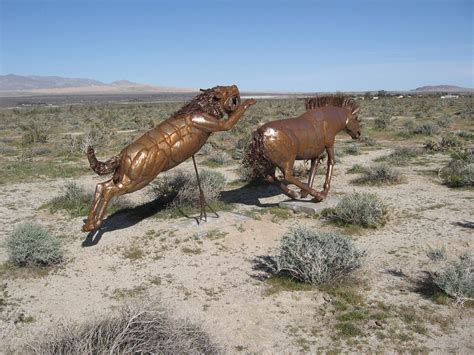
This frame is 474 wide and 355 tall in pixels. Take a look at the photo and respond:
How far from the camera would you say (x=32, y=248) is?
23.0ft

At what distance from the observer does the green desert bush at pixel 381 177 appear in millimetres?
11852

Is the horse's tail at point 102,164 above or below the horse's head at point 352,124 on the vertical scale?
below

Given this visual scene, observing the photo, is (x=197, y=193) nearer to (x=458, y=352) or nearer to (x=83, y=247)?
(x=83, y=247)

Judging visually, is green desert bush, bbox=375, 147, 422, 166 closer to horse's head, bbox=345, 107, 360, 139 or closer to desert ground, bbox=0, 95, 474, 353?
desert ground, bbox=0, 95, 474, 353

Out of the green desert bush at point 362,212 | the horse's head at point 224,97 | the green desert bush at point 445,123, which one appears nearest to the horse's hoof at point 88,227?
the horse's head at point 224,97

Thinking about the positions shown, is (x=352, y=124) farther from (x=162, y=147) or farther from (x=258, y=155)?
(x=162, y=147)

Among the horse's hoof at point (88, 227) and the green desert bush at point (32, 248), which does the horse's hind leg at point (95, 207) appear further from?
the green desert bush at point (32, 248)

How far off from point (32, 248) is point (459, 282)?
21.5ft

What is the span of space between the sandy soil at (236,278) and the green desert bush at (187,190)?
795 millimetres

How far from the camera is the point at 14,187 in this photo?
43.5 feet

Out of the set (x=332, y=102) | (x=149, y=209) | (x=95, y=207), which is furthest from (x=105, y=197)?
(x=332, y=102)

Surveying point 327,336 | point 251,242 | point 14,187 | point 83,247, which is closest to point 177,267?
point 251,242

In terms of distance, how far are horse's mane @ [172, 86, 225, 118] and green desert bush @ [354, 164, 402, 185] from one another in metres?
5.95

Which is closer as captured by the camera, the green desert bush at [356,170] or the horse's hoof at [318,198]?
the horse's hoof at [318,198]
